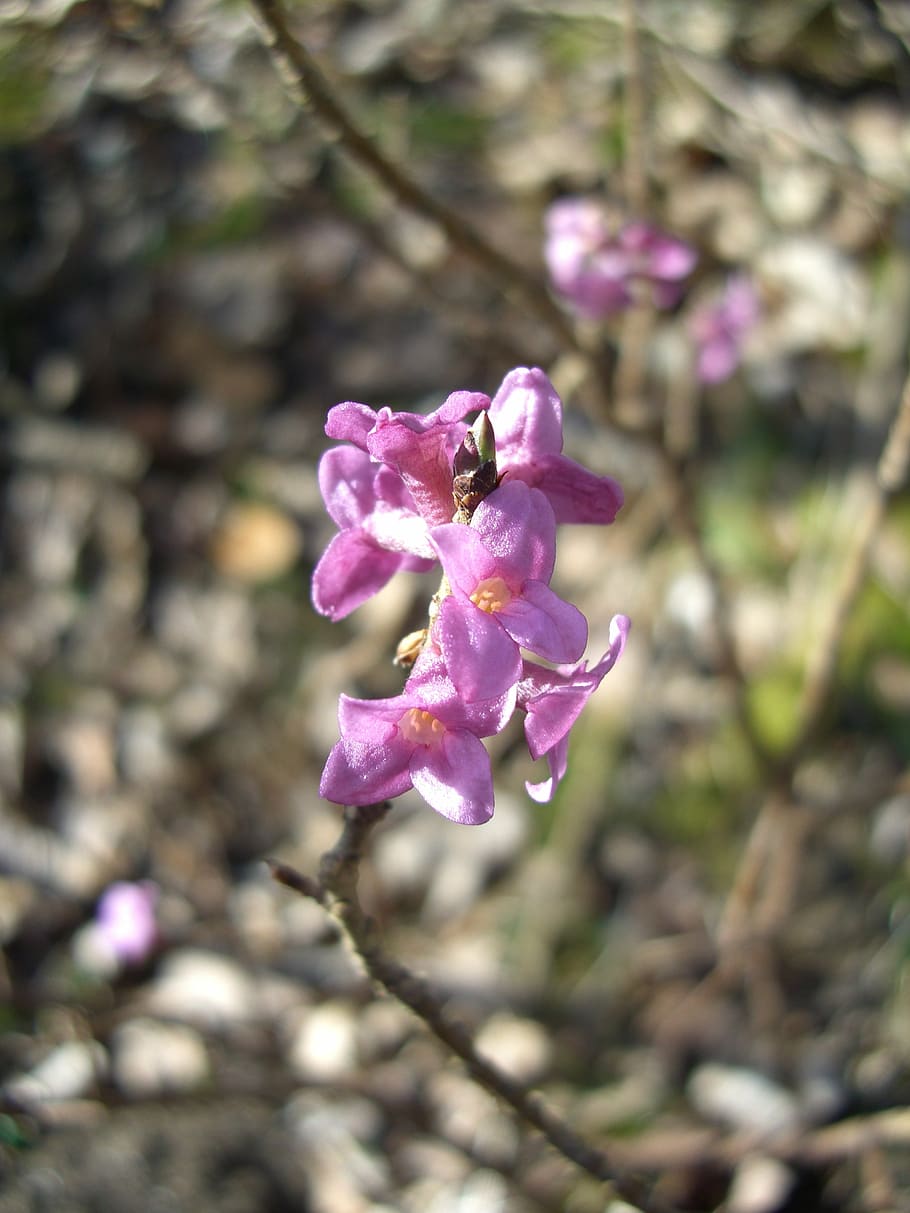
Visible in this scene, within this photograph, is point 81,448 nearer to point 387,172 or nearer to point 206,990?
point 206,990

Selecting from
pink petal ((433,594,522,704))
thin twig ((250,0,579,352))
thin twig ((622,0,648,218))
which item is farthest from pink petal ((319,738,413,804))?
thin twig ((622,0,648,218))

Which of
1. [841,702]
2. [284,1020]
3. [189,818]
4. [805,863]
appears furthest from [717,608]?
[189,818]

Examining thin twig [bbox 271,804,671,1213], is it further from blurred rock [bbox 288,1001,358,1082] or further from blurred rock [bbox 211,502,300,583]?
blurred rock [bbox 211,502,300,583]

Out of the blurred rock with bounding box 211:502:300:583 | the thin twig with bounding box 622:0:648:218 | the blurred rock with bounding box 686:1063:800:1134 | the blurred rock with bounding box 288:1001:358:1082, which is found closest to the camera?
the thin twig with bounding box 622:0:648:218

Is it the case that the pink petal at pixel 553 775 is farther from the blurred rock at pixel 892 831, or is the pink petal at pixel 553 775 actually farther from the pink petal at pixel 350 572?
the blurred rock at pixel 892 831

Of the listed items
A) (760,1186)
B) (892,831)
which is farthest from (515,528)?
(892,831)

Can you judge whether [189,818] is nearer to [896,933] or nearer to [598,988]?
[598,988]
